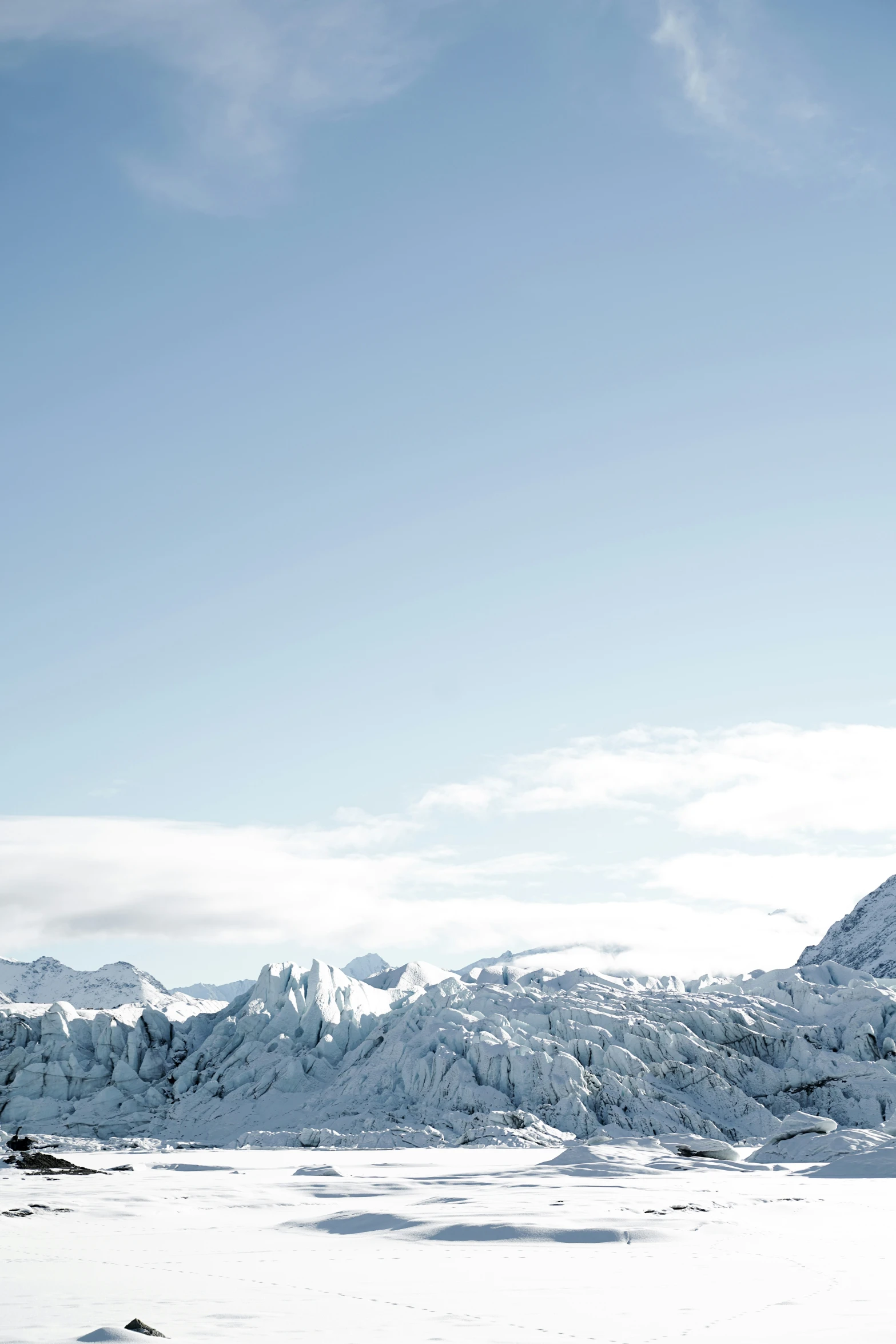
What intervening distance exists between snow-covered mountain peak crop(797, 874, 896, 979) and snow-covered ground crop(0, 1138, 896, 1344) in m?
127

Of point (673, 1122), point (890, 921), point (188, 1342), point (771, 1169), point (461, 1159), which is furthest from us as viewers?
point (890, 921)

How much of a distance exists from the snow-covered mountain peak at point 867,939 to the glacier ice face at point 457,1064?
238 ft

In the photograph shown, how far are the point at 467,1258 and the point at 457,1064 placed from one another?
5303 cm

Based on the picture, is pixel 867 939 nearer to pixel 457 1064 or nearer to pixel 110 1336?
pixel 457 1064

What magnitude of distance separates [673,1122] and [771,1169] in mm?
25145

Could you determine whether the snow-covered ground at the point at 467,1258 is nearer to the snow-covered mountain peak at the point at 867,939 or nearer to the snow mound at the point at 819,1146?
the snow mound at the point at 819,1146

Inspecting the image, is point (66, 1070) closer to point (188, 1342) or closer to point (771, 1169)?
point (771, 1169)

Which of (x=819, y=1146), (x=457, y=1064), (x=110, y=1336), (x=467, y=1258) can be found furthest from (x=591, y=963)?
(x=110, y=1336)

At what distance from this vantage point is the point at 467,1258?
1738 cm

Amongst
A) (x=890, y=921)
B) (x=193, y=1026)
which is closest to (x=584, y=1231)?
(x=193, y=1026)

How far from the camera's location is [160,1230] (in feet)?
77.4

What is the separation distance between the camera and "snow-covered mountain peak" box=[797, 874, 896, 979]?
15175 cm

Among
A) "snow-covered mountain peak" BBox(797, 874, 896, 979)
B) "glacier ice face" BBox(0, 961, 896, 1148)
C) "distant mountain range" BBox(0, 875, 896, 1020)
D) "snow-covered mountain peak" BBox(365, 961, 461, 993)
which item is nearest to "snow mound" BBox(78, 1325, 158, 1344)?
"glacier ice face" BBox(0, 961, 896, 1148)

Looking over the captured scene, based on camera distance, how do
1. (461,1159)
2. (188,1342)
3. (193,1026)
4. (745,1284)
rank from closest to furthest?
(188,1342), (745,1284), (461,1159), (193,1026)
